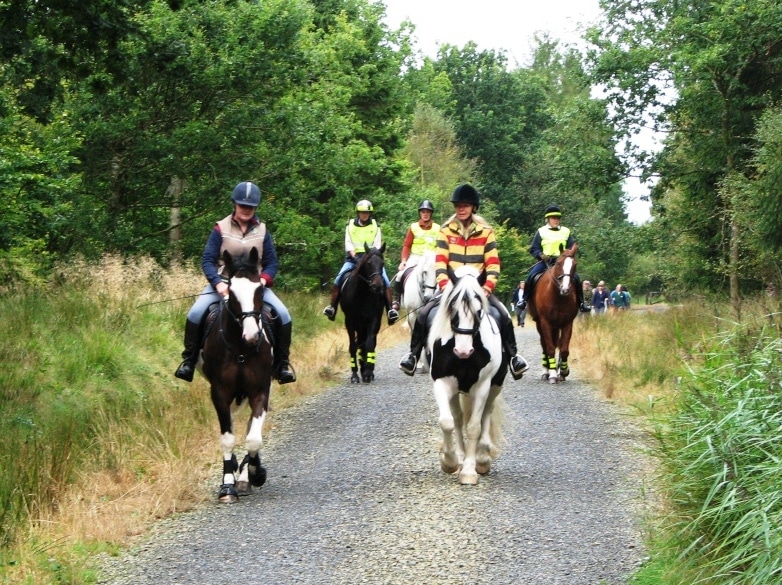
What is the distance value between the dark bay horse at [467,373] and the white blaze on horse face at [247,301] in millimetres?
1743

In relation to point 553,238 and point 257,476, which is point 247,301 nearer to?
point 257,476

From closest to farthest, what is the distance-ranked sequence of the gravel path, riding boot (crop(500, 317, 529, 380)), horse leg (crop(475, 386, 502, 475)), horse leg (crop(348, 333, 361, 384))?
the gravel path < horse leg (crop(475, 386, 502, 475)) < riding boot (crop(500, 317, 529, 380)) < horse leg (crop(348, 333, 361, 384))

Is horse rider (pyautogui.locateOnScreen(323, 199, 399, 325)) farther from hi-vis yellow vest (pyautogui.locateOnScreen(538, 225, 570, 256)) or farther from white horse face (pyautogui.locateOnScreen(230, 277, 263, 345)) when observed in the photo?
white horse face (pyautogui.locateOnScreen(230, 277, 263, 345))

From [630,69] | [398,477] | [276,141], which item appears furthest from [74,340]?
[630,69]

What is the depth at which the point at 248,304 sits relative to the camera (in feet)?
32.7

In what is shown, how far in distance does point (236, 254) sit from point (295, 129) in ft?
56.5

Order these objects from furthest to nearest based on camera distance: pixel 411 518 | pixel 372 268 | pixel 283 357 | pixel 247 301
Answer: pixel 372 268 < pixel 283 357 < pixel 247 301 < pixel 411 518

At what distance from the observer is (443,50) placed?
8562 cm

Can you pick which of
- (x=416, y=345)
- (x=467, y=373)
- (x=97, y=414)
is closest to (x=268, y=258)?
(x=416, y=345)

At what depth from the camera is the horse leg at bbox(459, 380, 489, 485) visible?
1032 centimetres

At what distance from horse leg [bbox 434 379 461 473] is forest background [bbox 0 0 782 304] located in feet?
19.0

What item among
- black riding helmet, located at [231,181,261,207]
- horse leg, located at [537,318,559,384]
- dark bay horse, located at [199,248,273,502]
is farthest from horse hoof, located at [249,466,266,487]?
horse leg, located at [537,318,559,384]

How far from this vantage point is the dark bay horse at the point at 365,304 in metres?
18.5

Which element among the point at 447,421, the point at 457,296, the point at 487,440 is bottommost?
the point at 487,440
